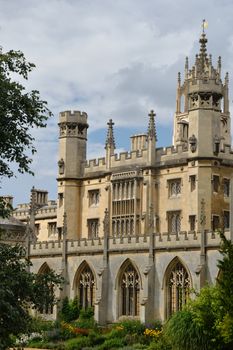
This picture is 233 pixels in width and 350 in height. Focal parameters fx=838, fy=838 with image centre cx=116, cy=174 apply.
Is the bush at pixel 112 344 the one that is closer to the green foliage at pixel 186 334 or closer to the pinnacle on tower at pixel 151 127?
the green foliage at pixel 186 334

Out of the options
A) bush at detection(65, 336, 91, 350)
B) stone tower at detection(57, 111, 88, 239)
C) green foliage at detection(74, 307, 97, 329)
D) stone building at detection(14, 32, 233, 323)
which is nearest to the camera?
bush at detection(65, 336, 91, 350)

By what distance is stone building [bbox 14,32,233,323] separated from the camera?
46.1 m

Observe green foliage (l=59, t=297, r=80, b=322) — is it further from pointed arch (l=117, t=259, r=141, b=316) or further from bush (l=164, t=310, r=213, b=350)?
bush (l=164, t=310, r=213, b=350)

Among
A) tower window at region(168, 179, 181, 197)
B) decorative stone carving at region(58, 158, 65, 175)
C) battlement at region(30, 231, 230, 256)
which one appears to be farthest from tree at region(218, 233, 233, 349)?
decorative stone carving at region(58, 158, 65, 175)

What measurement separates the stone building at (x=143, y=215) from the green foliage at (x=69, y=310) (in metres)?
0.53

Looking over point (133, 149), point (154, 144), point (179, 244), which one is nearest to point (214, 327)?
point (179, 244)

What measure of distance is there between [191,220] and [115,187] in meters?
7.82

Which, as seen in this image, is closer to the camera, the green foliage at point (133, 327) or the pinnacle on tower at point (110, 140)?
the green foliage at point (133, 327)

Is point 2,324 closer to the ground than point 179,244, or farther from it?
closer to the ground

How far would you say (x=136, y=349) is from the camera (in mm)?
38594

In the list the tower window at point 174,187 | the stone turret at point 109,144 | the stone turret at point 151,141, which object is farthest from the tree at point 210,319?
the stone turret at point 109,144

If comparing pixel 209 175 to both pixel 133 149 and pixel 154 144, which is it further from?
pixel 133 149

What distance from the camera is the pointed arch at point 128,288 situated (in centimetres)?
4853

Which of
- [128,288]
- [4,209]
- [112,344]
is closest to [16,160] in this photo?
[4,209]
